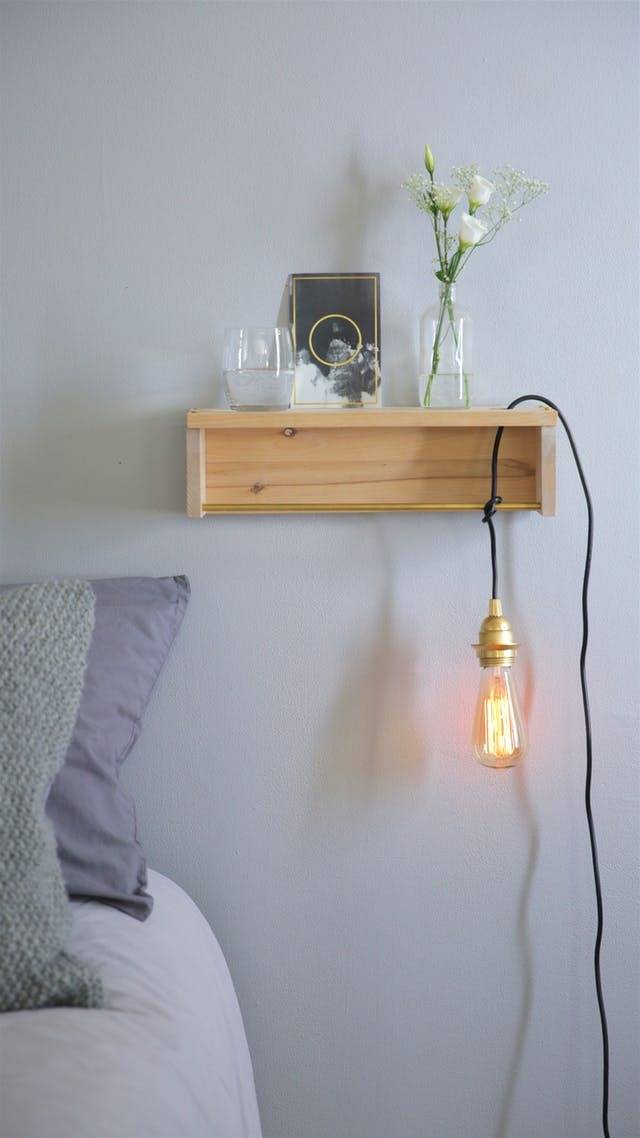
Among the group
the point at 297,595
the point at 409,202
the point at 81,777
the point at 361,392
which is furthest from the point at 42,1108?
the point at 409,202

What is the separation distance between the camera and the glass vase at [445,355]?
1.44m

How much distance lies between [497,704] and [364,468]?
0.40 metres

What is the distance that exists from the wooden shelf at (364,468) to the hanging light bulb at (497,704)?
0.65 ft

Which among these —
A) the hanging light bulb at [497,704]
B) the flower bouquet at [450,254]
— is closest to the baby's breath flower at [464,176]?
the flower bouquet at [450,254]

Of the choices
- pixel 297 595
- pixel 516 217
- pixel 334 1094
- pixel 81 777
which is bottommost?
pixel 334 1094

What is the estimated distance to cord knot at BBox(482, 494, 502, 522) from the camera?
1.45 meters

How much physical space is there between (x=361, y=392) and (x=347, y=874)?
0.72 meters

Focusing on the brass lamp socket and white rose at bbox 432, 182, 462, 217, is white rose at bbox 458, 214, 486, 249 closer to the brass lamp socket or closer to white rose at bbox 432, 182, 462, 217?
white rose at bbox 432, 182, 462, 217

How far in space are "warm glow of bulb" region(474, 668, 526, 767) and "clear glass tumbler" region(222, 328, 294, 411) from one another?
494 mm

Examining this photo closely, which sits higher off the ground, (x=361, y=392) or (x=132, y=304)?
(x=132, y=304)

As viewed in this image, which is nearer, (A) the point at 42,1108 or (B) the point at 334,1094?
(A) the point at 42,1108

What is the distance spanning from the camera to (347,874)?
59.1 inches

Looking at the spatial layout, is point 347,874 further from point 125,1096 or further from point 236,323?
point 236,323

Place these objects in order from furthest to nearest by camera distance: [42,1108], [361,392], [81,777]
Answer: [361,392]
[81,777]
[42,1108]
